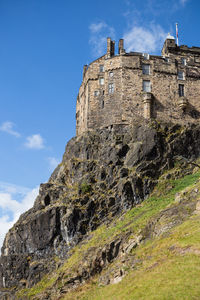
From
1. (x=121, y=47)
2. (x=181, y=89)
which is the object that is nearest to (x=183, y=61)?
(x=181, y=89)

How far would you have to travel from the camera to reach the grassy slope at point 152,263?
83.2 feet

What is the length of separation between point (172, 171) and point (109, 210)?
9.14m

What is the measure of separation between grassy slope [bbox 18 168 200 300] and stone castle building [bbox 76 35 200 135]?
1391 cm

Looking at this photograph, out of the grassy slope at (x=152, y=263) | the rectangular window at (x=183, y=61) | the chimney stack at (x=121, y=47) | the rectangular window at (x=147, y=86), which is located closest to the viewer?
the grassy slope at (x=152, y=263)

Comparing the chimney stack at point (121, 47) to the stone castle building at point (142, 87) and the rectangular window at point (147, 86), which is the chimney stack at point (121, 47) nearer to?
the stone castle building at point (142, 87)

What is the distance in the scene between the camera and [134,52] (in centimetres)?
5816

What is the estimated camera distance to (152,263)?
29.8 m

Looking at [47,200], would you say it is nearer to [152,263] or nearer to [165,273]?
[152,263]

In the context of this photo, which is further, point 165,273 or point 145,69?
point 145,69

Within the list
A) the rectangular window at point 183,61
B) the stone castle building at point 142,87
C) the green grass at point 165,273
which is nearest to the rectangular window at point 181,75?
the stone castle building at point 142,87

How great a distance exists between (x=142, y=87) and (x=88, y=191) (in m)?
17.4

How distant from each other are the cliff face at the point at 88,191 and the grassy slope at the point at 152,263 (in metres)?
2.12

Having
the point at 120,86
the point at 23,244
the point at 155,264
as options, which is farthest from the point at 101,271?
the point at 120,86

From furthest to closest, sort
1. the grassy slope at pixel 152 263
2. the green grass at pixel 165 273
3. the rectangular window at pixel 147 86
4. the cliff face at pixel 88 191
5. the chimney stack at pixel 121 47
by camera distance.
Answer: the chimney stack at pixel 121 47
the rectangular window at pixel 147 86
the cliff face at pixel 88 191
the grassy slope at pixel 152 263
the green grass at pixel 165 273
